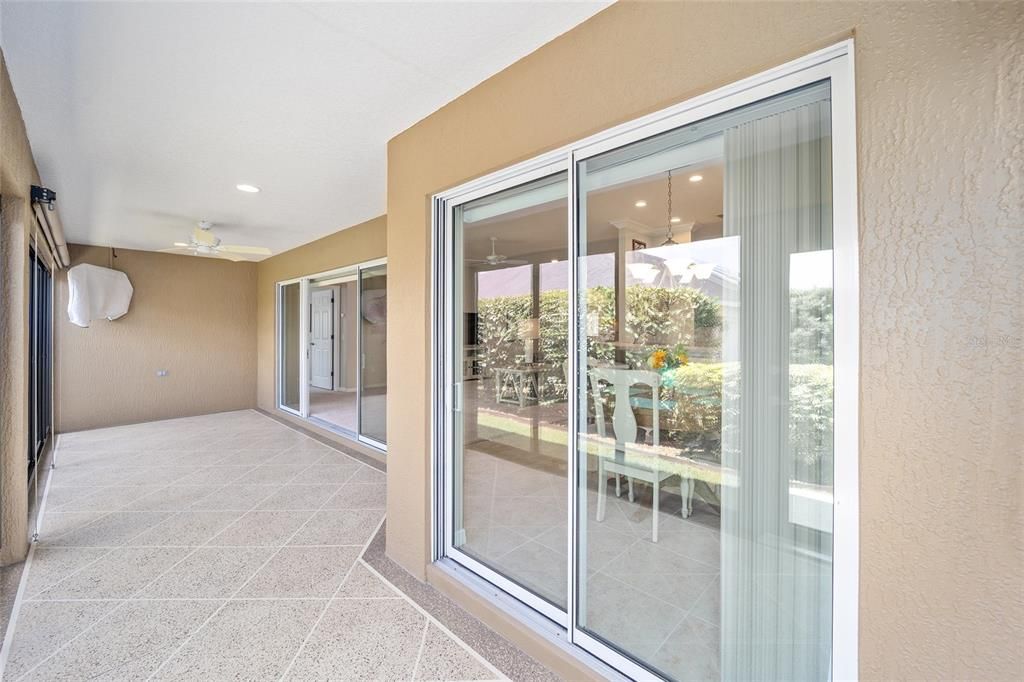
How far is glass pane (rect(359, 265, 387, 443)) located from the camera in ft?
15.3

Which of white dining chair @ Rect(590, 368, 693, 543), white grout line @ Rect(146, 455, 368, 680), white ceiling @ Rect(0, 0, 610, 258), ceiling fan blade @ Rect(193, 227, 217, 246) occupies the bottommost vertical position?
white grout line @ Rect(146, 455, 368, 680)

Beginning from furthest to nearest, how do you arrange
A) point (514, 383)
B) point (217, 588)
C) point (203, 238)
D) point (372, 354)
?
point (372, 354), point (203, 238), point (217, 588), point (514, 383)

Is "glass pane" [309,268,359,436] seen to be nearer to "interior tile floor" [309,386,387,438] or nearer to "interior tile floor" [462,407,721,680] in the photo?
"interior tile floor" [309,386,387,438]

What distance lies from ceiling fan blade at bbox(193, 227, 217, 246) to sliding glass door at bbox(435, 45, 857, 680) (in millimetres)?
3538

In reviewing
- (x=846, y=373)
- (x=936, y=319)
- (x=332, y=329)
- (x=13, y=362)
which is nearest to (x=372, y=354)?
(x=332, y=329)

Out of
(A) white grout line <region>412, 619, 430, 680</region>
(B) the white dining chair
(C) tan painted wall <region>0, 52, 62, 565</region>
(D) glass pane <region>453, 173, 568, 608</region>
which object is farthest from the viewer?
(C) tan painted wall <region>0, 52, 62, 565</region>

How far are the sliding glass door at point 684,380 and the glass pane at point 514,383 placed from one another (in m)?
0.01

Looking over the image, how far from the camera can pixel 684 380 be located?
59.4 inches

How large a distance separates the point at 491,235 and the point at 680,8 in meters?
1.18

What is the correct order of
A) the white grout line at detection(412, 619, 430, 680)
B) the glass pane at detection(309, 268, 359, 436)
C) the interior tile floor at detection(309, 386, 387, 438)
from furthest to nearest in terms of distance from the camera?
the glass pane at detection(309, 268, 359, 436) → the interior tile floor at detection(309, 386, 387, 438) → the white grout line at detection(412, 619, 430, 680)

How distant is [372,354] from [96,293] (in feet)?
12.6

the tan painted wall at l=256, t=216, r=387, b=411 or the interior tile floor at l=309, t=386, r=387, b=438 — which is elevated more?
the tan painted wall at l=256, t=216, r=387, b=411

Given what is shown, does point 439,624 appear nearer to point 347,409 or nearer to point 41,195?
point 41,195

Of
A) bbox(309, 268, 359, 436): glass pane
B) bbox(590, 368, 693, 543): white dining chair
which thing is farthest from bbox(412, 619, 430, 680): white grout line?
bbox(309, 268, 359, 436): glass pane
